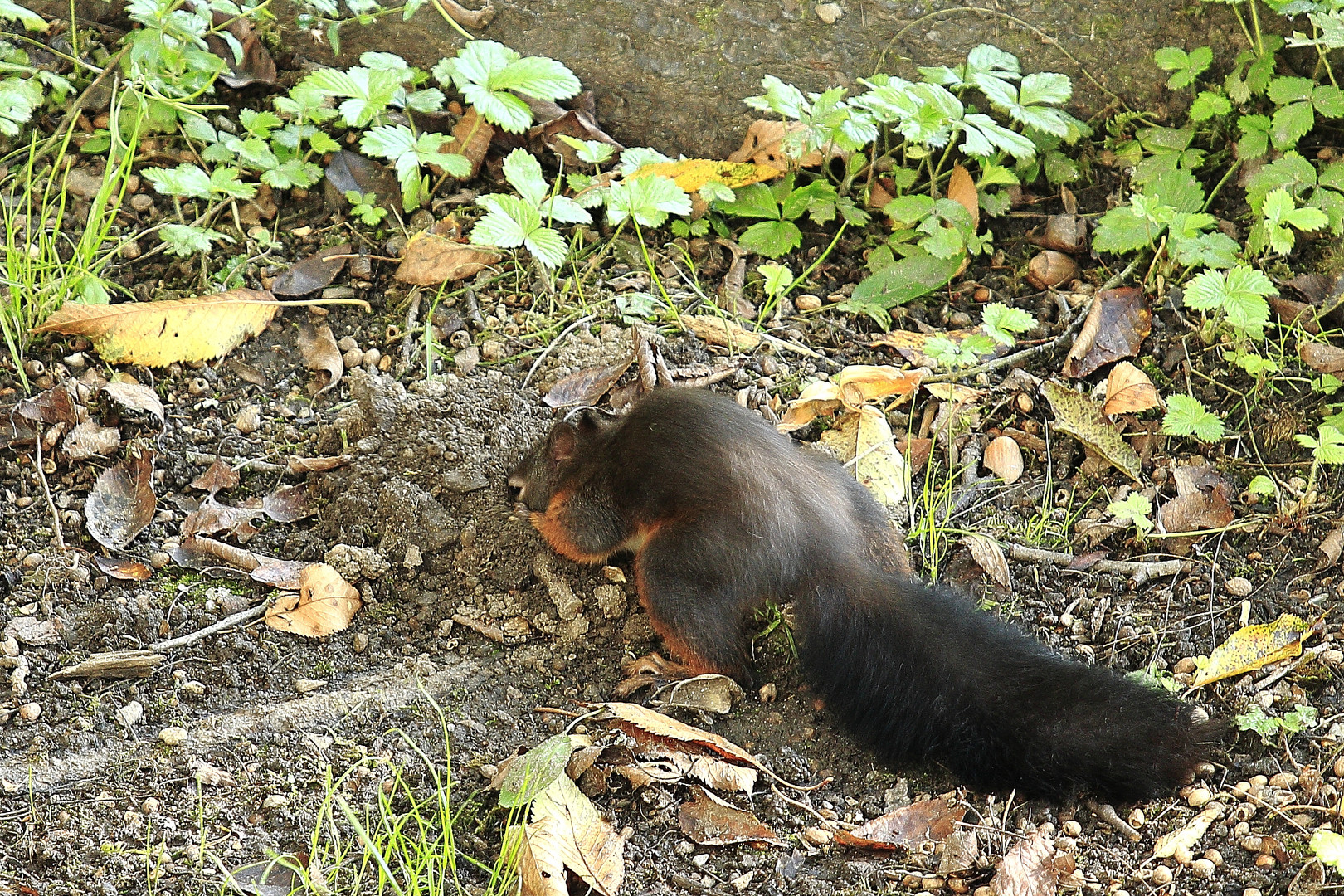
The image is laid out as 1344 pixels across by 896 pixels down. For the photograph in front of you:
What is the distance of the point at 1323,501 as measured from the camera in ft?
12.7

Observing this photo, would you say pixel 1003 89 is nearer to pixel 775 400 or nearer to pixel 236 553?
pixel 775 400

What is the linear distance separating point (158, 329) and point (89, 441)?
1.79 feet

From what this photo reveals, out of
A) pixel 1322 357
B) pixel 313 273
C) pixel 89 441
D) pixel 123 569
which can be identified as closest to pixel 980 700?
pixel 1322 357

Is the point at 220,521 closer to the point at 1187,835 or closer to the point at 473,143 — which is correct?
the point at 473,143

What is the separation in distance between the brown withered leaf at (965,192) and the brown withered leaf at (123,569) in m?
3.20

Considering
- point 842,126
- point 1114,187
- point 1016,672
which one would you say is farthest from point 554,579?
point 1114,187

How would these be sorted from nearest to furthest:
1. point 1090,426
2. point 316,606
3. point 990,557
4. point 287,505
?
point 316,606
point 990,557
point 287,505
point 1090,426

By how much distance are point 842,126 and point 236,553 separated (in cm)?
247

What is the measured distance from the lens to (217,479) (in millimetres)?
4051

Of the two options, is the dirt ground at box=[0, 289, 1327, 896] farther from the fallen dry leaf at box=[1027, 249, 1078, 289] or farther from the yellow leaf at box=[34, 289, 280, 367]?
the fallen dry leaf at box=[1027, 249, 1078, 289]

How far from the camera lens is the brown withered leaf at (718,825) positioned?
3.02 metres

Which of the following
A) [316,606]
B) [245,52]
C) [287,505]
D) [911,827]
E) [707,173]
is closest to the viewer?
[911,827]

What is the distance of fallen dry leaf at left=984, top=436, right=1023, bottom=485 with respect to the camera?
418cm

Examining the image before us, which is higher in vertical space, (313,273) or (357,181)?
(357,181)
